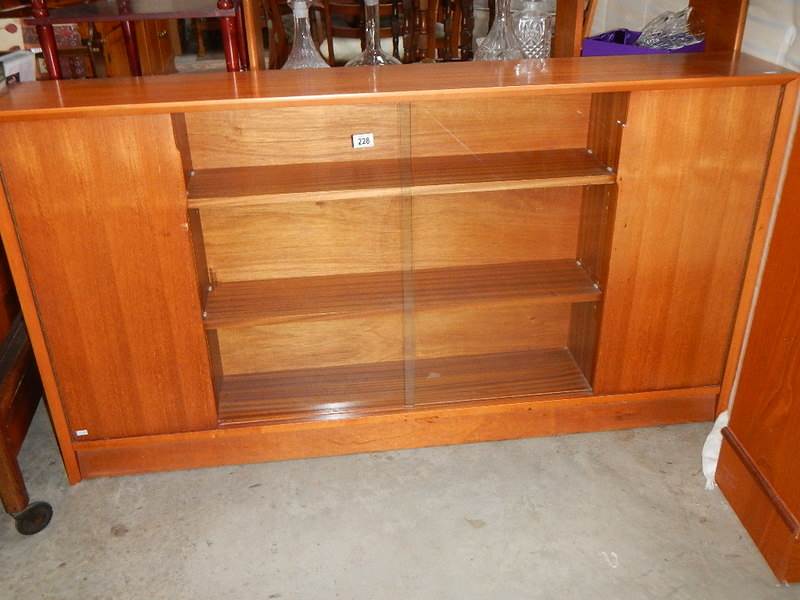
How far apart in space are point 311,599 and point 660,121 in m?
1.42

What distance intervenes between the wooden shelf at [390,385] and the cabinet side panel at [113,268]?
18 centimetres

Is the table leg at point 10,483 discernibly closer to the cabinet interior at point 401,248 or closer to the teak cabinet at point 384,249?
the teak cabinet at point 384,249

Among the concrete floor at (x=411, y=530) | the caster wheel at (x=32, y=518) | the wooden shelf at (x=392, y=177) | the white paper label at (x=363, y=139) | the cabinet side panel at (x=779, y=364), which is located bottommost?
the concrete floor at (x=411, y=530)

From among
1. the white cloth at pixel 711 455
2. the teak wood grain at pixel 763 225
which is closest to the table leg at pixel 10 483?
the white cloth at pixel 711 455

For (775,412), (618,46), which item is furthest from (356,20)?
(775,412)

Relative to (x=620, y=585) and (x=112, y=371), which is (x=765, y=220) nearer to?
(x=620, y=585)

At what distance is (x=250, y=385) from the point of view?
217cm

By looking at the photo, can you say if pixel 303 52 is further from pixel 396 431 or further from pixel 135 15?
pixel 396 431

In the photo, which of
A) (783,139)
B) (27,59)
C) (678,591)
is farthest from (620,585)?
(27,59)

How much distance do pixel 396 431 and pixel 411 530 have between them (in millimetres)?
335

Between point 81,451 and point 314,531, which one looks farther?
point 81,451

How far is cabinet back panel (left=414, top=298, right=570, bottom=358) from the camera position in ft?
7.43

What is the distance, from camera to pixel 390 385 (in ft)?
7.07

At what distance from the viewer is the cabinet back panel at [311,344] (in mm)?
2197
